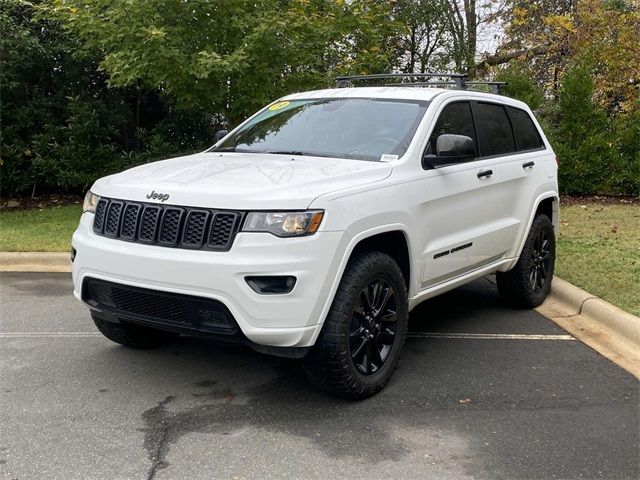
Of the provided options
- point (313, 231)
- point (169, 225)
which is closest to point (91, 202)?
point (169, 225)

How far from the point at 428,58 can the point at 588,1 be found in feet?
11.2

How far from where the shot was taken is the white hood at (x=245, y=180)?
3611mm

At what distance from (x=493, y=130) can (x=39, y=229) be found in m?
6.22

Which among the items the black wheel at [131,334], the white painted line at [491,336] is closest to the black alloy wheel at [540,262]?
the white painted line at [491,336]

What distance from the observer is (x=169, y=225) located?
3746 mm

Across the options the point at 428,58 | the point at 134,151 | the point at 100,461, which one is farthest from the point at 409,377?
the point at 428,58

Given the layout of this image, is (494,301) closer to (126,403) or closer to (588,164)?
(126,403)

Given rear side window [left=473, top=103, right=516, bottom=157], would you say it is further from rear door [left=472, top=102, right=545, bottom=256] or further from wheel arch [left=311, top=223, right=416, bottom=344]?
A: wheel arch [left=311, top=223, right=416, bottom=344]

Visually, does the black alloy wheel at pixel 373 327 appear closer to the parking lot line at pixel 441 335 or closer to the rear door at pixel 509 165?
the parking lot line at pixel 441 335

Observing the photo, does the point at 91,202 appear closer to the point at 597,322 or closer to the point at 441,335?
the point at 441,335

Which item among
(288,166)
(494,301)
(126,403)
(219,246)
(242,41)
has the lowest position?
(494,301)

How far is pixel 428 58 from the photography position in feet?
50.2

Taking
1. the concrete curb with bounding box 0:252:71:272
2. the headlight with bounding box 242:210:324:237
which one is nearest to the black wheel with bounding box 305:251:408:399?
the headlight with bounding box 242:210:324:237

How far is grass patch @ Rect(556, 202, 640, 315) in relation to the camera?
621cm
